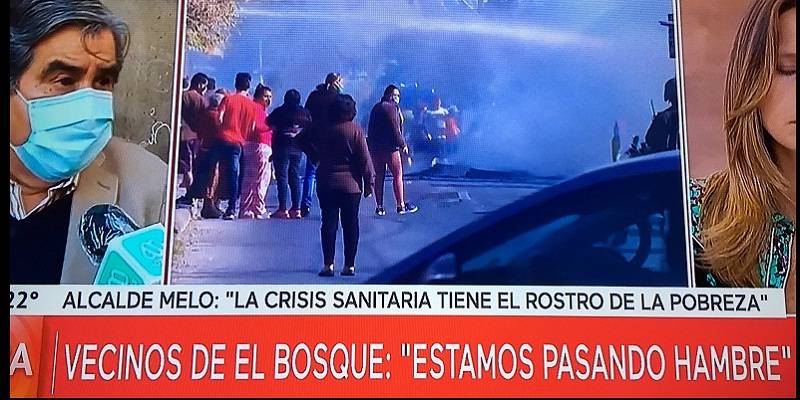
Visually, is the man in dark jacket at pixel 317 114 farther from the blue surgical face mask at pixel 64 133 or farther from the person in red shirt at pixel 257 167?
the blue surgical face mask at pixel 64 133

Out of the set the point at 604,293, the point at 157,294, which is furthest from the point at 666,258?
the point at 157,294

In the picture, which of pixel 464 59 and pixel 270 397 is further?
pixel 464 59

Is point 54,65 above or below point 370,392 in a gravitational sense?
above

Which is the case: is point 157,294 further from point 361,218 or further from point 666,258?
point 666,258

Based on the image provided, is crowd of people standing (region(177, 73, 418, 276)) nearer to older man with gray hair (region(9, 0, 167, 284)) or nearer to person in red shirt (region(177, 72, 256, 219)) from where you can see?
person in red shirt (region(177, 72, 256, 219))

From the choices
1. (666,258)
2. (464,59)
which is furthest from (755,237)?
(464,59)

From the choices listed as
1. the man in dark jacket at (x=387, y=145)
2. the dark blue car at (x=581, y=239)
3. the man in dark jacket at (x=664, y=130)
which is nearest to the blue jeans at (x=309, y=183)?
the man in dark jacket at (x=387, y=145)

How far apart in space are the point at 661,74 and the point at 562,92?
273 millimetres

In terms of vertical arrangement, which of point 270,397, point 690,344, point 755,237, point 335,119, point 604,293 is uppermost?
point 335,119

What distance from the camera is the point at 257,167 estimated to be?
6.17 feet

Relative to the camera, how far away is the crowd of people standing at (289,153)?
73.4 inches

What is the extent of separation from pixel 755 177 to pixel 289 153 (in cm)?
121

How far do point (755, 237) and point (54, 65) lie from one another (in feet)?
6.07

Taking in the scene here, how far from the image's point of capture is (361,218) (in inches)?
73.7
